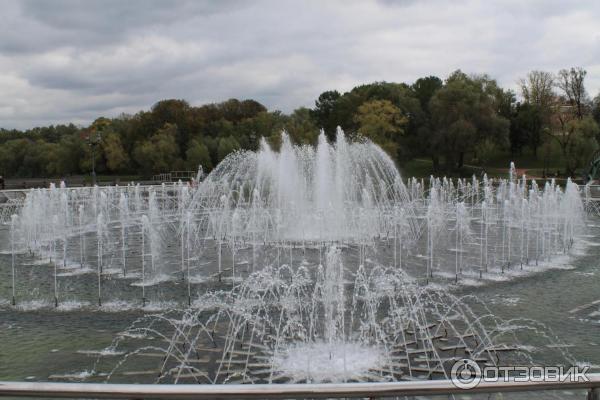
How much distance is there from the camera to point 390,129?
52.7 meters

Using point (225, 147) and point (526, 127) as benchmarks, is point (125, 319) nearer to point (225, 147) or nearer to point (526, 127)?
point (225, 147)

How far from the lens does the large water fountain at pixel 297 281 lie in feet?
28.6

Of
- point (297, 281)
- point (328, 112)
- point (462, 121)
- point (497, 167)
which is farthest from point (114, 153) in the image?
point (297, 281)

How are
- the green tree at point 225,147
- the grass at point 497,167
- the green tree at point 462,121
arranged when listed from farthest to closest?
the green tree at point 225,147
the grass at point 497,167
the green tree at point 462,121

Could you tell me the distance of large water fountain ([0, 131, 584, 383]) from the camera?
8.71m

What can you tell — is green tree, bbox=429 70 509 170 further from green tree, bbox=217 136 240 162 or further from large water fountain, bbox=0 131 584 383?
large water fountain, bbox=0 131 584 383

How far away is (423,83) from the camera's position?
68750mm

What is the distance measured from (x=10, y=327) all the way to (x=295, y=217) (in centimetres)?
1314

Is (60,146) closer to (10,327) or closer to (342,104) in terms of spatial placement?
(342,104)

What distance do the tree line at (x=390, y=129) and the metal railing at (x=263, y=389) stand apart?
1861 inches

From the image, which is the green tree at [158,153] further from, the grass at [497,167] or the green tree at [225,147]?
the grass at [497,167]

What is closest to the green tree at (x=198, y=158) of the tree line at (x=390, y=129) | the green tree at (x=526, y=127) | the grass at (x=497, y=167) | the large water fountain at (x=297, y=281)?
the tree line at (x=390, y=129)

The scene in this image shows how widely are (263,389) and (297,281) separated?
1130cm

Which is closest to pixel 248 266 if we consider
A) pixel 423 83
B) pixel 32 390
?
pixel 32 390
